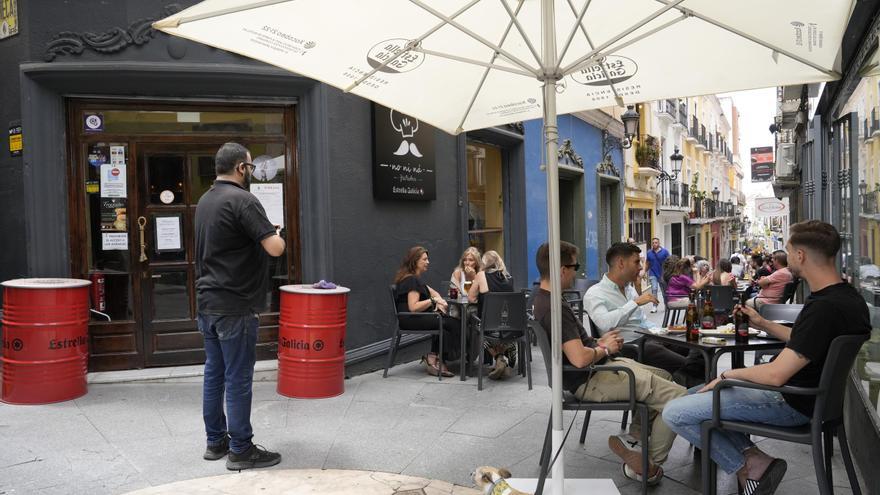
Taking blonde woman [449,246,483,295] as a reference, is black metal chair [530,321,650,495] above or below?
below

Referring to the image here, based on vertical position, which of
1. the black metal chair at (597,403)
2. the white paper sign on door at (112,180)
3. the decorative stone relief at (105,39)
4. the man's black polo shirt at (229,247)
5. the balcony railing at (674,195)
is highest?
the decorative stone relief at (105,39)

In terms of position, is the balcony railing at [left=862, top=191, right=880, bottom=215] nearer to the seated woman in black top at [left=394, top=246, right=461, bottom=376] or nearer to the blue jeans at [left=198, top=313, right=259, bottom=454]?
the seated woman in black top at [left=394, top=246, right=461, bottom=376]

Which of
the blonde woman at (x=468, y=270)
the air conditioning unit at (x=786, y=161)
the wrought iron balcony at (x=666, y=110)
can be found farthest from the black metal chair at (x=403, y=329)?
the wrought iron balcony at (x=666, y=110)

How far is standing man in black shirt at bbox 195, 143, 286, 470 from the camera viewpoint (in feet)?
13.1

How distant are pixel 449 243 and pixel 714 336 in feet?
14.7

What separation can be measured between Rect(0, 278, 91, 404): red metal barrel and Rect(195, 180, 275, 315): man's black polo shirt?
1926 mm

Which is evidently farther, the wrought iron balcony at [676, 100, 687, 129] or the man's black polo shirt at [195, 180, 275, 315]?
the wrought iron balcony at [676, 100, 687, 129]

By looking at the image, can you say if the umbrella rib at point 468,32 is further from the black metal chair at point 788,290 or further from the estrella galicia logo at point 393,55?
the black metal chair at point 788,290

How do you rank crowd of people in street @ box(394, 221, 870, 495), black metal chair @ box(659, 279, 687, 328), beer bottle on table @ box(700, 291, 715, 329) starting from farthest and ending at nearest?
1. black metal chair @ box(659, 279, 687, 328)
2. beer bottle on table @ box(700, 291, 715, 329)
3. crowd of people in street @ box(394, 221, 870, 495)

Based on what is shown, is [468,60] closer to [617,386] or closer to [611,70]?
[611,70]

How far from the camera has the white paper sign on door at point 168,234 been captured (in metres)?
6.37

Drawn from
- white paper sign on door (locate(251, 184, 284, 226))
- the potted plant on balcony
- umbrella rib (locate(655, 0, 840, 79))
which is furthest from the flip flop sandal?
the potted plant on balcony

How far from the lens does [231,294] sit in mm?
4023

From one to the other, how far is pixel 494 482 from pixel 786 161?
71.8 ft
